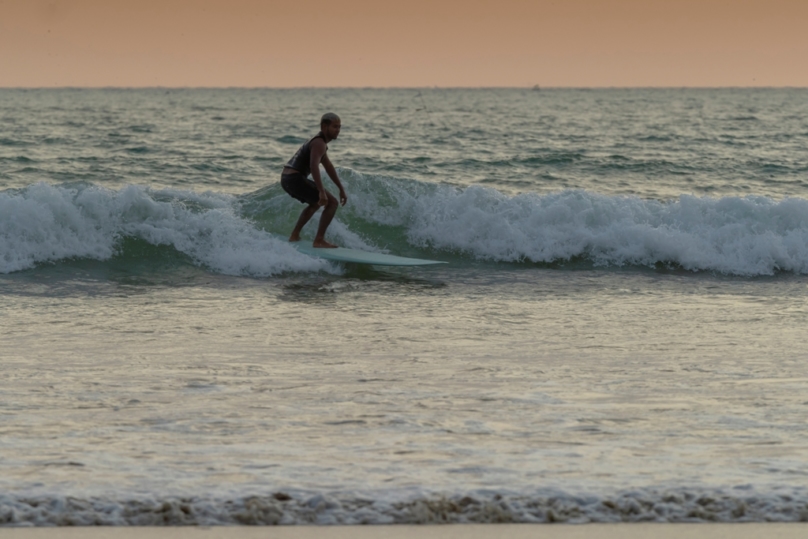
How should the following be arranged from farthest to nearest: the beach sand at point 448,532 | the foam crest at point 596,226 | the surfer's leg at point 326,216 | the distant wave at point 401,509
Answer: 1. the foam crest at point 596,226
2. the surfer's leg at point 326,216
3. the distant wave at point 401,509
4. the beach sand at point 448,532

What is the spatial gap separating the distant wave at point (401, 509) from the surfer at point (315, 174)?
6.53 meters

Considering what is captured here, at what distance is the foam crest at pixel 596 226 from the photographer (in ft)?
38.1

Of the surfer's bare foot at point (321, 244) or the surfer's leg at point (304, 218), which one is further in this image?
the surfer's bare foot at point (321, 244)

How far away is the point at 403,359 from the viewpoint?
244 inches

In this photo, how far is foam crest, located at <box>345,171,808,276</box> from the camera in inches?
457

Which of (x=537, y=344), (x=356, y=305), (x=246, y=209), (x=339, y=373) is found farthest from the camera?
(x=246, y=209)

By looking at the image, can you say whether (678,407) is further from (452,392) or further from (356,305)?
(356,305)

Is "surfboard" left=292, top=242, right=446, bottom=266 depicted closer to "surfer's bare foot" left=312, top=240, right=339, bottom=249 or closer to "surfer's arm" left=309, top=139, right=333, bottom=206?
"surfer's bare foot" left=312, top=240, right=339, bottom=249

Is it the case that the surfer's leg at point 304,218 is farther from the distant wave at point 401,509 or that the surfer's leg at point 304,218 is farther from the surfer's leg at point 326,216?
the distant wave at point 401,509

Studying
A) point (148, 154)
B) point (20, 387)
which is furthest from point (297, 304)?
point (148, 154)

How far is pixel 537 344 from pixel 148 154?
18.7 meters

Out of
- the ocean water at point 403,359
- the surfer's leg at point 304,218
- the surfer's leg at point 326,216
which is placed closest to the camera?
the ocean water at point 403,359

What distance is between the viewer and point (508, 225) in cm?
1265

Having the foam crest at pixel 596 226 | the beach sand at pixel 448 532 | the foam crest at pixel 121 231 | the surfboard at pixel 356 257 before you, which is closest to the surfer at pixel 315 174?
the surfboard at pixel 356 257
